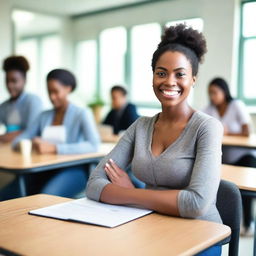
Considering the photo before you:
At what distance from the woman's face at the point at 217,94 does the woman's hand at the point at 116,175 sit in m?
3.09

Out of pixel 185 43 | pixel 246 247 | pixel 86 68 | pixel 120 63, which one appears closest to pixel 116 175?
pixel 185 43

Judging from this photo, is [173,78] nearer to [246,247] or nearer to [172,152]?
[172,152]

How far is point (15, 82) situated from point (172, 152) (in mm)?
2525

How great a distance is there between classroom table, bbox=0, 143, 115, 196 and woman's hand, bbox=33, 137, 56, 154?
1.9 inches

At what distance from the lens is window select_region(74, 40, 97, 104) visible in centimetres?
839

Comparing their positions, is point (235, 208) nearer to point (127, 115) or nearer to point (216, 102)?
point (216, 102)

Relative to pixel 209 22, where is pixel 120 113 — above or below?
below

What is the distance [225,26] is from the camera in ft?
19.8

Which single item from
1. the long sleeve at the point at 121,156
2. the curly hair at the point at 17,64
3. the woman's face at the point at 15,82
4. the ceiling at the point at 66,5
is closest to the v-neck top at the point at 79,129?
the woman's face at the point at 15,82

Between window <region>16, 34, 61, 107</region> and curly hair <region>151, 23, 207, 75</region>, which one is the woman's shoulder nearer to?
curly hair <region>151, 23, 207, 75</region>

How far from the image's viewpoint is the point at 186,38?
171cm

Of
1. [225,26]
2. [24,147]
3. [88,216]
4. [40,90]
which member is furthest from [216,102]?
[40,90]

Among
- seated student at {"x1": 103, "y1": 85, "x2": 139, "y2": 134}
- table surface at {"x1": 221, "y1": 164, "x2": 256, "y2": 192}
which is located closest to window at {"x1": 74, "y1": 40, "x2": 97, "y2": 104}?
seated student at {"x1": 103, "y1": 85, "x2": 139, "y2": 134}

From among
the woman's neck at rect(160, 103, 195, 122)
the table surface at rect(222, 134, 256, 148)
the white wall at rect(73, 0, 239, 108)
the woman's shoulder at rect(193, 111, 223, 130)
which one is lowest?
the table surface at rect(222, 134, 256, 148)
